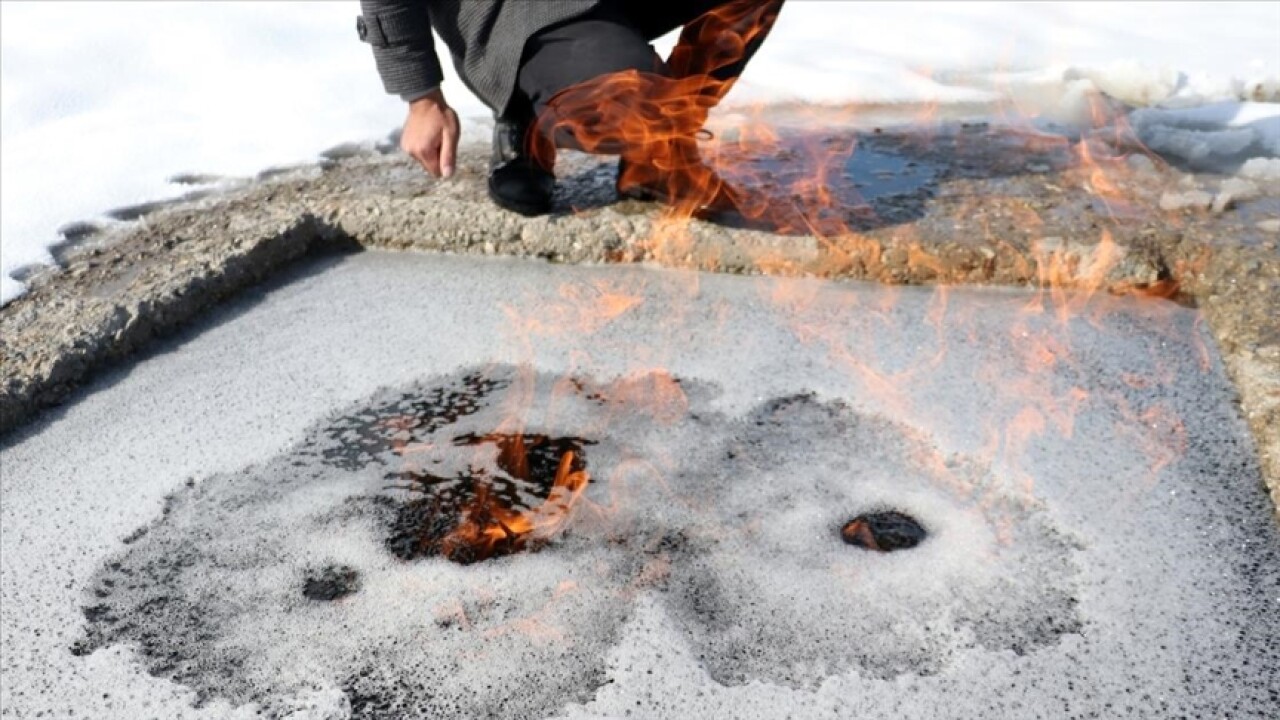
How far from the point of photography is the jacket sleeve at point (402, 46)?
2.51 metres

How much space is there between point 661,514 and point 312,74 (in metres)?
3.13

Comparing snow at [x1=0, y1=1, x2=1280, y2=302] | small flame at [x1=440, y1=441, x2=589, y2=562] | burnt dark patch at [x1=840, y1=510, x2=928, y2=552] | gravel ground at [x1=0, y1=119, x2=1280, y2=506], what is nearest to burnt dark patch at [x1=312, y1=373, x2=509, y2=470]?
small flame at [x1=440, y1=441, x2=589, y2=562]

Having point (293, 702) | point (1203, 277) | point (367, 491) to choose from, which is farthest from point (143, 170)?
point (1203, 277)

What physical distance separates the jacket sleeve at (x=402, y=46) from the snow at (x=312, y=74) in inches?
42.1

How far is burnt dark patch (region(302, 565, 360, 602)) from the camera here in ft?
5.68

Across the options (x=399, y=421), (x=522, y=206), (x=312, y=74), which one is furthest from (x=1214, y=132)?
(x=312, y=74)

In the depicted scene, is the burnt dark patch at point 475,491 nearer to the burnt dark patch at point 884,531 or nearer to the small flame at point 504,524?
the small flame at point 504,524

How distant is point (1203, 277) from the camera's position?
254 centimetres

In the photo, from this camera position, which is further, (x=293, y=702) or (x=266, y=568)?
(x=266, y=568)

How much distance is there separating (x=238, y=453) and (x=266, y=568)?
0.39m

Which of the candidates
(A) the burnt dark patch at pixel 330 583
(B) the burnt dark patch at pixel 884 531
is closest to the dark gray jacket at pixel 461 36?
(A) the burnt dark patch at pixel 330 583

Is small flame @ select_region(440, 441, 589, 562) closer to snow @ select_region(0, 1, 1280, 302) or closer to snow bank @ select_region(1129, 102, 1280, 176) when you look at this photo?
snow @ select_region(0, 1, 1280, 302)

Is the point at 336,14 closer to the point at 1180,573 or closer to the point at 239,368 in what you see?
the point at 239,368

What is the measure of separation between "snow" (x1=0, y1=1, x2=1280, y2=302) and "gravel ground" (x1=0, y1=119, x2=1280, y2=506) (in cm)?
29
